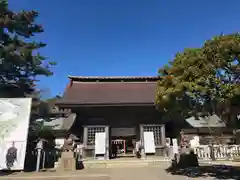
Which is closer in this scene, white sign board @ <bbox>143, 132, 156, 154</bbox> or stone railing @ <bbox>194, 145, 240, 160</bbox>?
stone railing @ <bbox>194, 145, 240, 160</bbox>

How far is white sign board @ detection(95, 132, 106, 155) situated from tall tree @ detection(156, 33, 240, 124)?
697 cm

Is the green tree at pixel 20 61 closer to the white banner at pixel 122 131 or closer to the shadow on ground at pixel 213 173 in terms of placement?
the white banner at pixel 122 131

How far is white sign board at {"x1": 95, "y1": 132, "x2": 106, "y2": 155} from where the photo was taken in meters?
13.5

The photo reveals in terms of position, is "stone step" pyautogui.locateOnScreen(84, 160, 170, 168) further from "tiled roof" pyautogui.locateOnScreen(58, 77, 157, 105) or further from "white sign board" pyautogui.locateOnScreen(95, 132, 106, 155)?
"tiled roof" pyautogui.locateOnScreen(58, 77, 157, 105)

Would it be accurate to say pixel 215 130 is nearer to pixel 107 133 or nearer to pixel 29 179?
pixel 107 133

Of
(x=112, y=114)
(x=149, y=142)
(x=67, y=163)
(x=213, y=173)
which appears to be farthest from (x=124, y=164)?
(x=213, y=173)

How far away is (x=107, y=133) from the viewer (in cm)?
1391

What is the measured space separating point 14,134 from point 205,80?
643 cm

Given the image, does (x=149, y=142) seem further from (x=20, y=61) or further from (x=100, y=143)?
(x=20, y=61)

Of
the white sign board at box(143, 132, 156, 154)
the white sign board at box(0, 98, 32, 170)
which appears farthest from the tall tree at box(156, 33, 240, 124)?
the white sign board at box(143, 132, 156, 154)

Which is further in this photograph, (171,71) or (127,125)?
(127,125)

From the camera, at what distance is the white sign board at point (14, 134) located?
6328 millimetres

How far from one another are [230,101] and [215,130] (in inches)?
583

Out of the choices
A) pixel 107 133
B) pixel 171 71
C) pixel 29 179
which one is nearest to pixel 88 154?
pixel 107 133
